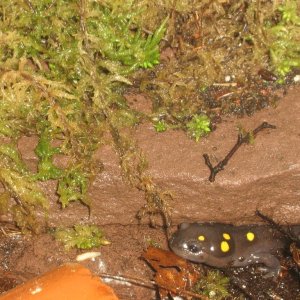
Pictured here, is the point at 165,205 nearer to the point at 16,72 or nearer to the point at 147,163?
the point at 147,163

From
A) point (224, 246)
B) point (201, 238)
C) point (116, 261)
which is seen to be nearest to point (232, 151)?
point (201, 238)

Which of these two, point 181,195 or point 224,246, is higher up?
point 181,195

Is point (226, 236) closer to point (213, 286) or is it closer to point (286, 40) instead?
Result: point (213, 286)

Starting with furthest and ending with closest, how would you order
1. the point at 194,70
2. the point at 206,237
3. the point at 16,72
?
the point at 206,237 → the point at 194,70 → the point at 16,72

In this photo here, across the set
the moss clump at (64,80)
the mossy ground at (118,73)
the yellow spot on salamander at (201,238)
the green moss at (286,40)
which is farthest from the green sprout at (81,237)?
the green moss at (286,40)

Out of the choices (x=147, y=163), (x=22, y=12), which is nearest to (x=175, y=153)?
(x=147, y=163)
